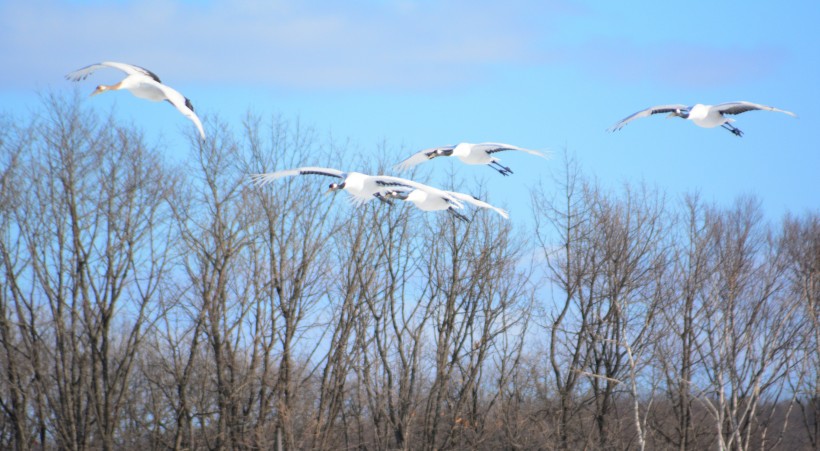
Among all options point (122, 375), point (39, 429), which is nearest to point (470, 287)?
point (122, 375)

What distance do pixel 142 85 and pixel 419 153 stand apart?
6.24 m

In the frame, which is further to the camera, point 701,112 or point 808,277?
point 808,277

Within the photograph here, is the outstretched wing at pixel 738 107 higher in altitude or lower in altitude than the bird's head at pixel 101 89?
lower

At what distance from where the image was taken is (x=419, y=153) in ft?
63.7

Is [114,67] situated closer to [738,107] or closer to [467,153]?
[467,153]

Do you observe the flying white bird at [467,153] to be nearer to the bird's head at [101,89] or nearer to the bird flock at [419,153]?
the bird flock at [419,153]

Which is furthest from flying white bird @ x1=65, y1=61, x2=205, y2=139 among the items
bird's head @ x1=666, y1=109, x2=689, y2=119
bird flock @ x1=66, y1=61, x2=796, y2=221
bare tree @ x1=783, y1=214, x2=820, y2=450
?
bare tree @ x1=783, y1=214, x2=820, y2=450

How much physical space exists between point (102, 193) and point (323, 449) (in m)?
9.82

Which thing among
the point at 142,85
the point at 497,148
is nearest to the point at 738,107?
the point at 497,148

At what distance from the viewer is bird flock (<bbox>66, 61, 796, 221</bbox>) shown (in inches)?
587

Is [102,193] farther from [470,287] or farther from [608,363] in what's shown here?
[608,363]

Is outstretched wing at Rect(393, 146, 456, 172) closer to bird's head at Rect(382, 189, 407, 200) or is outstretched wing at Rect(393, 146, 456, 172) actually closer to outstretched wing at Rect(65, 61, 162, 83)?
bird's head at Rect(382, 189, 407, 200)

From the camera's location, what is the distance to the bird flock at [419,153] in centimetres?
1491

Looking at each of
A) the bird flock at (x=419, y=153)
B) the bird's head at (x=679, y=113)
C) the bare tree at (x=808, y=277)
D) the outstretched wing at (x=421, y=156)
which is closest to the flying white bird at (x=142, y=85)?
the bird flock at (x=419, y=153)
